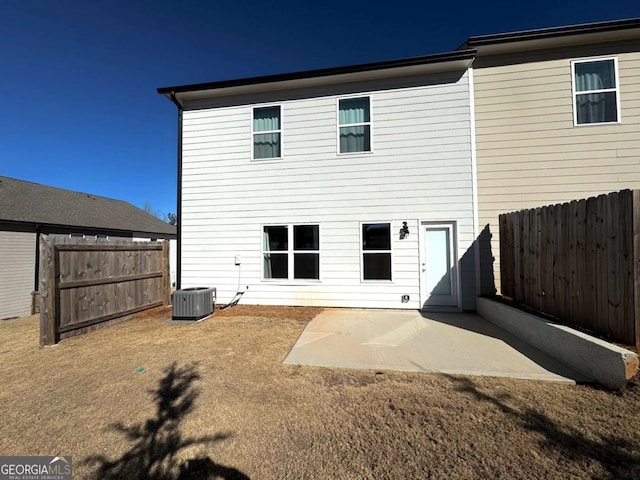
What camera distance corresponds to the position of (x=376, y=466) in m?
2.14

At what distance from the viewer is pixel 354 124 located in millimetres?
7695

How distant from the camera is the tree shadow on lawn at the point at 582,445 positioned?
6.80 feet

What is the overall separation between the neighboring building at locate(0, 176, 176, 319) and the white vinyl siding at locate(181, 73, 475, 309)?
21.3 ft

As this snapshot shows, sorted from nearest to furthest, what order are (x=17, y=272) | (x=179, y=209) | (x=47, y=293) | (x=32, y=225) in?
1. (x=47, y=293)
2. (x=179, y=209)
3. (x=17, y=272)
4. (x=32, y=225)

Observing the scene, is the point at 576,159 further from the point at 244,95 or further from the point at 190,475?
the point at 190,475

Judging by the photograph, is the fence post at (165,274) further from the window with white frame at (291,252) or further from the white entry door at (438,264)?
the white entry door at (438,264)

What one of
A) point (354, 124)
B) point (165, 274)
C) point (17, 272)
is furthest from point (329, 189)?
point (17, 272)

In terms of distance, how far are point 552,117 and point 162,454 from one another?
959cm

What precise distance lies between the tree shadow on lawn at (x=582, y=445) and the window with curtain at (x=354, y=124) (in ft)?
21.1

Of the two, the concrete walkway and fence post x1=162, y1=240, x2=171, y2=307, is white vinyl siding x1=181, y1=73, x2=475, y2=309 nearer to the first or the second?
→ fence post x1=162, y1=240, x2=171, y2=307

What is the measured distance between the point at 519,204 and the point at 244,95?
26.0ft

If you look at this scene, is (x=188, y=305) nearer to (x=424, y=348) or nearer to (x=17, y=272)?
(x=424, y=348)

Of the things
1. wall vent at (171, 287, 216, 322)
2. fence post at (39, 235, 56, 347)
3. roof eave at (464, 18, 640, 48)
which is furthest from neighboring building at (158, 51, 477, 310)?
fence post at (39, 235, 56, 347)

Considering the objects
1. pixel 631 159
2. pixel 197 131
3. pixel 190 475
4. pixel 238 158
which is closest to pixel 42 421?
pixel 190 475
